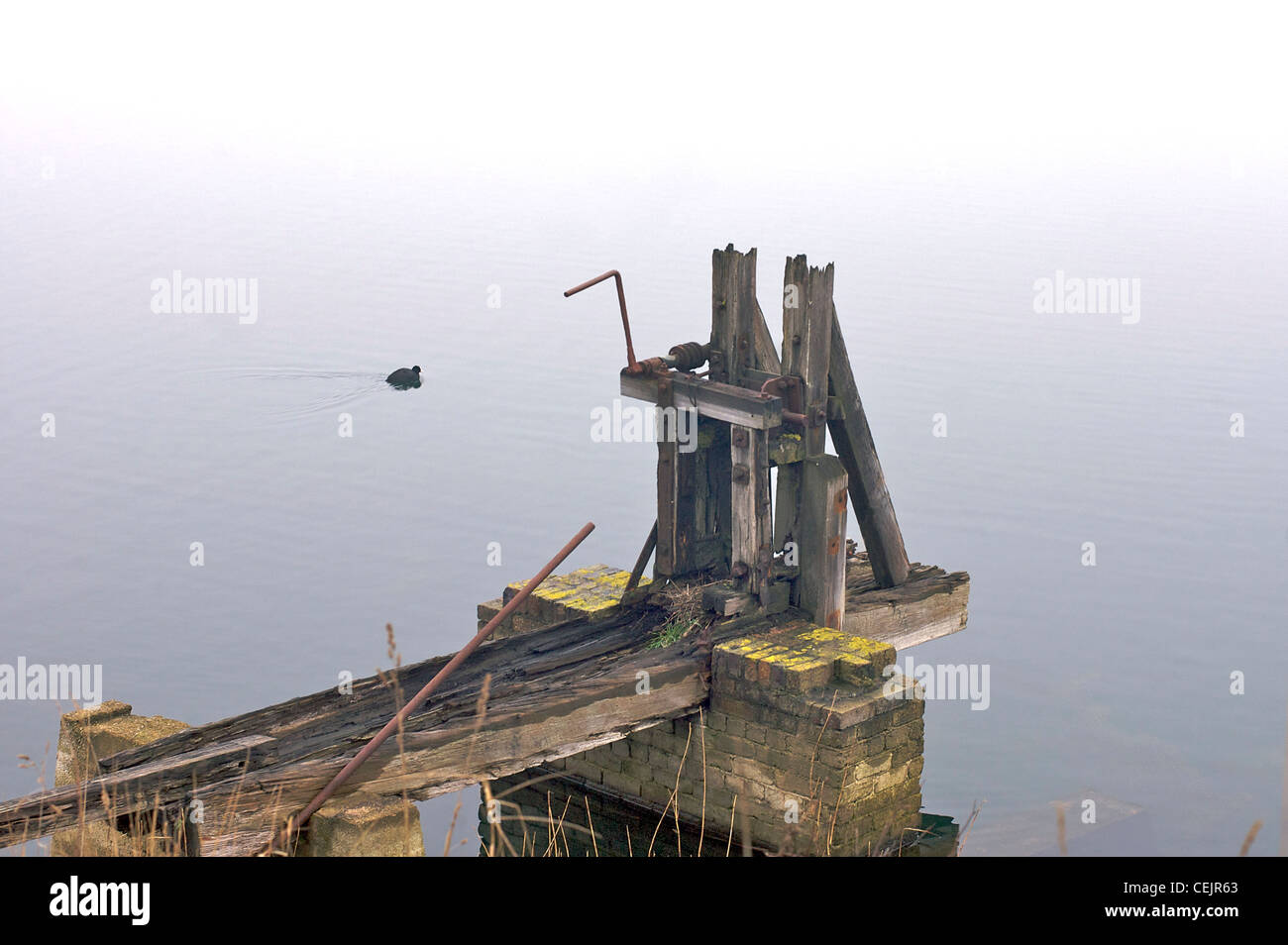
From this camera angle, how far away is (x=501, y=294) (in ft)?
135

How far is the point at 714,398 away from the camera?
37.9ft

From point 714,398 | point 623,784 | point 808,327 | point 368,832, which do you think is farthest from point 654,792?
point 368,832

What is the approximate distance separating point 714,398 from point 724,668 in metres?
1.98

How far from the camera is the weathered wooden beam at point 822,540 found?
11.6 meters

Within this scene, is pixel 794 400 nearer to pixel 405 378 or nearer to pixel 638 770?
pixel 638 770

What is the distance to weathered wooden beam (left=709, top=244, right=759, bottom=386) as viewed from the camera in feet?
38.5

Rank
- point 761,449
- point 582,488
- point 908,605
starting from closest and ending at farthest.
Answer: point 761,449, point 908,605, point 582,488

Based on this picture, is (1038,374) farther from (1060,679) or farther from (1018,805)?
(1018,805)

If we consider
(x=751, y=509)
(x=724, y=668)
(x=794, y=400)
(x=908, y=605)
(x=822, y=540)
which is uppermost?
(x=794, y=400)

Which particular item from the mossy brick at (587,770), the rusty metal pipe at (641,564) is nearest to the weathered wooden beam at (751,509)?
the rusty metal pipe at (641,564)

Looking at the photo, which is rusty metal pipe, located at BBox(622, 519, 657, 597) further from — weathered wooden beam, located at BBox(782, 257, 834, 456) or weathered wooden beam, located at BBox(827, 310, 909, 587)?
weathered wooden beam, located at BBox(827, 310, 909, 587)

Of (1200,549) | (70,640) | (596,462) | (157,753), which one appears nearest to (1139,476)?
(1200,549)

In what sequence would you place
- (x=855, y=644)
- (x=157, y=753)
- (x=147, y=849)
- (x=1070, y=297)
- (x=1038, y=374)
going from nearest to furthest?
(x=147, y=849) < (x=157, y=753) < (x=855, y=644) < (x=1038, y=374) < (x=1070, y=297)

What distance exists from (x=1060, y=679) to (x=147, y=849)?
17446 mm
